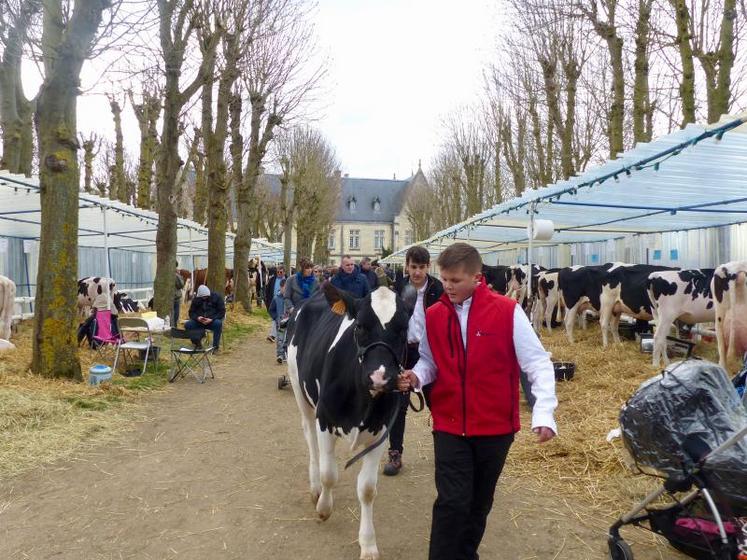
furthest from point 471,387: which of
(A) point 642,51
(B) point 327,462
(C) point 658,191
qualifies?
(A) point 642,51

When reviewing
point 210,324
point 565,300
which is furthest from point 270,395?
point 565,300

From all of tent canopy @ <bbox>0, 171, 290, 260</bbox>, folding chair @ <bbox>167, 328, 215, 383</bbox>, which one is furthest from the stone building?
folding chair @ <bbox>167, 328, 215, 383</bbox>

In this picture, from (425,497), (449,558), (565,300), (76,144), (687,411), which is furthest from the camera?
(565,300)

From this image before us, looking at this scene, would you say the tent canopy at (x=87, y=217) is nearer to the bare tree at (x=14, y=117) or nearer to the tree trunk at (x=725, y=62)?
the bare tree at (x=14, y=117)

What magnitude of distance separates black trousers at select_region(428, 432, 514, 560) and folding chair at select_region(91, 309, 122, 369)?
742 cm

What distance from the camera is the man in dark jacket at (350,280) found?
22.9 ft

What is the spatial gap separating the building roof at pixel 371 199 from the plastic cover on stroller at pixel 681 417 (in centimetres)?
7855

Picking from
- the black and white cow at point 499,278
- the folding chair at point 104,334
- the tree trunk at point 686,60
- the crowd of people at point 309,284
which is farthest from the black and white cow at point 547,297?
the folding chair at point 104,334

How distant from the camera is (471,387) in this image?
2629 millimetres

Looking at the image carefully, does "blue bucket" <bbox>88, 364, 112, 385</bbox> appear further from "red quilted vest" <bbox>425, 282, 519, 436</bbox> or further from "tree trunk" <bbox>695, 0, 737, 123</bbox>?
"tree trunk" <bbox>695, 0, 737, 123</bbox>

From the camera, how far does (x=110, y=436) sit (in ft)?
18.8

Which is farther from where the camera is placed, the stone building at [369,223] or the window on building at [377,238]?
the window on building at [377,238]

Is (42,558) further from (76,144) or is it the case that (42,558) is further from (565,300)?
(565,300)

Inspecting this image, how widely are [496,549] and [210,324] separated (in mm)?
7125
